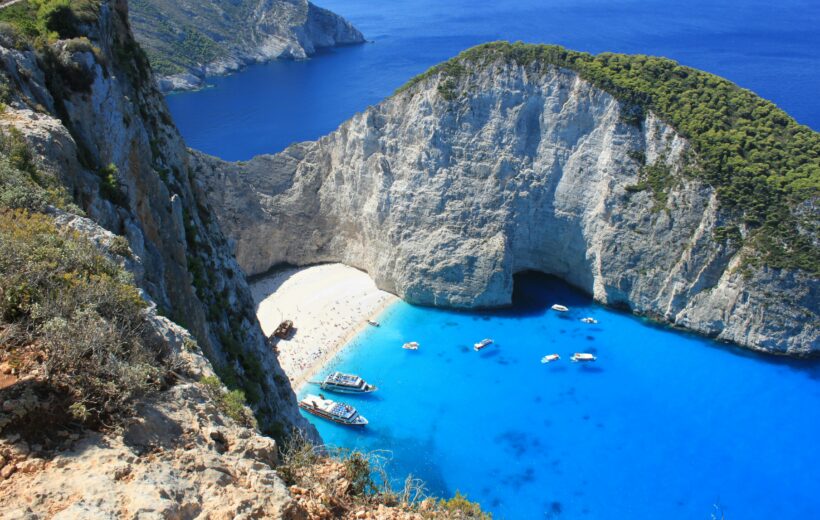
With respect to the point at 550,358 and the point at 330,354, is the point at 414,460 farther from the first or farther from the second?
the point at 550,358

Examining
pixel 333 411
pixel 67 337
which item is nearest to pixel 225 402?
pixel 67 337

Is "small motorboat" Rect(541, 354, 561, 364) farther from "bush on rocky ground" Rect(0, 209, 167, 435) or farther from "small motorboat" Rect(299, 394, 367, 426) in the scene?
"bush on rocky ground" Rect(0, 209, 167, 435)

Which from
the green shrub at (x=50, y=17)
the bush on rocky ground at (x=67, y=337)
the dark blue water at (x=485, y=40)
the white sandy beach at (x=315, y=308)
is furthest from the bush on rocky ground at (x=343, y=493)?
the dark blue water at (x=485, y=40)

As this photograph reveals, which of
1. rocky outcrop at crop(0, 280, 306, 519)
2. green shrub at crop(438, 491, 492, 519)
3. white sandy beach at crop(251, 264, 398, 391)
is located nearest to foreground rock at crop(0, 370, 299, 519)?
rocky outcrop at crop(0, 280, 306, 519)

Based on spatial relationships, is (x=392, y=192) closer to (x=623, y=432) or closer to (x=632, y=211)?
(x=632, y=211)

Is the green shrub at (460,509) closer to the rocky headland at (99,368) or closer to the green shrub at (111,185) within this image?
the rocky headland at (99,368)

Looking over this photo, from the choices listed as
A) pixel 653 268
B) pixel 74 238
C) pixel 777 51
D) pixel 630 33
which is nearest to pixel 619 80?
pixel 653 268

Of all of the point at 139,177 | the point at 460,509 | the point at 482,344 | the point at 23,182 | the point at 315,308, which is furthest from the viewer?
the point at 315,308
